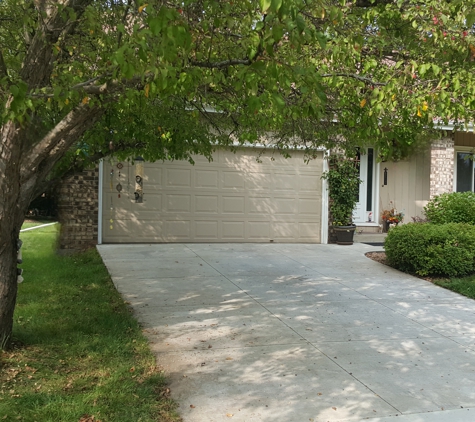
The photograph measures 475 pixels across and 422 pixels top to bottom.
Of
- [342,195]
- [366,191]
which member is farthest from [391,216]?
[342,195]

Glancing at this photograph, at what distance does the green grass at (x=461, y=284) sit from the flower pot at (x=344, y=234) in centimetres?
404

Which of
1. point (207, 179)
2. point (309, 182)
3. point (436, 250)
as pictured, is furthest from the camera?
point (309, 182)

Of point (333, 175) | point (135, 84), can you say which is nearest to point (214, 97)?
point (135, 84)

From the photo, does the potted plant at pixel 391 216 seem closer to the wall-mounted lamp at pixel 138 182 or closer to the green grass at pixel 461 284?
the green grass at pixel 461 284

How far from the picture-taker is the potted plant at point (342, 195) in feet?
42.3

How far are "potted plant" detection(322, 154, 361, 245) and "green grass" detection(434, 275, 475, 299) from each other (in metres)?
4.09

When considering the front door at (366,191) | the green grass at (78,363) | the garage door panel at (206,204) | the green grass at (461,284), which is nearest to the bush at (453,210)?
the front door at (366,191)

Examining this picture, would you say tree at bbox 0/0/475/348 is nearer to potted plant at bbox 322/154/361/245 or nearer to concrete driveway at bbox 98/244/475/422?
concrete driveway at bbox 98/244/475/422

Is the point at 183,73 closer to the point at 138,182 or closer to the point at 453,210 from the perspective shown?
the point at 138,182

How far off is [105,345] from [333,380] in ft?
7.34

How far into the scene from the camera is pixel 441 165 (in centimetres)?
1376

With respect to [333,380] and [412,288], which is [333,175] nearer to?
[412,288]

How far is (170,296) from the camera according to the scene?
292 inches

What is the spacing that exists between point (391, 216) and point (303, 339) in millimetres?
9177
